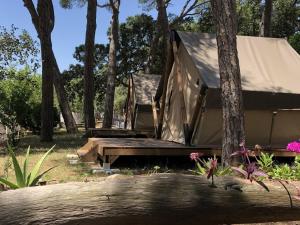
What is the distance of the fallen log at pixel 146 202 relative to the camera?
2424mm

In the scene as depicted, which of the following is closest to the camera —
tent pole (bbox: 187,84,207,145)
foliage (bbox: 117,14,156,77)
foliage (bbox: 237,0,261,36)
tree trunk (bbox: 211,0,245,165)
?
tree trunk (bbox: 211,0,245,165)

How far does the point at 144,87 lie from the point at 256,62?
10.3m

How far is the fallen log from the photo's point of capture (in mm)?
2424

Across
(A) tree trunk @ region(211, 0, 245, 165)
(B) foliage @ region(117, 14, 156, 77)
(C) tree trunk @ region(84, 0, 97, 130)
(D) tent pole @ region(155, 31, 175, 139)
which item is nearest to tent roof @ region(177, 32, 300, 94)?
(D) tent pole @ region(155, 31, 175, 139)

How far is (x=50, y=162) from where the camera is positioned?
987cm

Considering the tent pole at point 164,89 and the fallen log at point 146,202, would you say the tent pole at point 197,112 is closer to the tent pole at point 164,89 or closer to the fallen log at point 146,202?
the tent pole at point 164,89

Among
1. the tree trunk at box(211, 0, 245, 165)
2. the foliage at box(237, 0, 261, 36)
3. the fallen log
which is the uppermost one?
the foliage at box(237, 0, 261, 36)

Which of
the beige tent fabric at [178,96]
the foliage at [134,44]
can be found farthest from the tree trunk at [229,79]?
the foliage at [134,44]

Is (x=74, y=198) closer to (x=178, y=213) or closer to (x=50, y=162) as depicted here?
(x=178, y=213)

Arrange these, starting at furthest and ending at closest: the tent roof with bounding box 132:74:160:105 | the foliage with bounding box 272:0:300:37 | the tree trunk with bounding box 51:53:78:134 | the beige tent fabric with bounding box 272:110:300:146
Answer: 1. the foliage with bounding box 272:0:300:37
2. the tree trunk with bounding box 51:53:78:134
3. the tent roof with bounding box 132:74:160:105
4. the beige tent fabric with bounding box 272:110:300:146

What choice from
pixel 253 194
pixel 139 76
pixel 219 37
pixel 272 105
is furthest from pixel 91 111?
pixel 253 194

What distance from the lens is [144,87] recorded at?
2097 centimetres

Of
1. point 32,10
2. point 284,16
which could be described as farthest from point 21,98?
point 284,16

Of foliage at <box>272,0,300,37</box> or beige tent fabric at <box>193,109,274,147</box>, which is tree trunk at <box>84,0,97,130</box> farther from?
foliage at <box>272,0,300,37</box>
